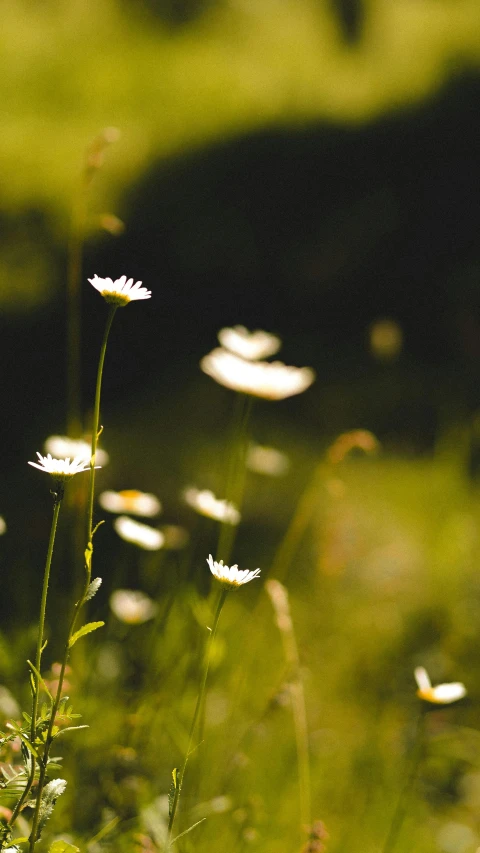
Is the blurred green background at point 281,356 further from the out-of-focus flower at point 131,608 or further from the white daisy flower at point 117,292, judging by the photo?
the white daisy flower at point 117,292

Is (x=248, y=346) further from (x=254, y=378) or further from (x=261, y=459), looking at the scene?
(x=261, y=459)

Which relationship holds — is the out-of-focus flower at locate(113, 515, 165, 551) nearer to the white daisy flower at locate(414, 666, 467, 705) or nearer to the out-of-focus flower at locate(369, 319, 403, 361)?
the white daisy flower at locate(414, 666, 467, 705)

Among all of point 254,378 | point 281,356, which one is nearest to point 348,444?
point 254,378

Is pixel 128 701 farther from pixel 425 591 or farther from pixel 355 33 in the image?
pixel 355 33

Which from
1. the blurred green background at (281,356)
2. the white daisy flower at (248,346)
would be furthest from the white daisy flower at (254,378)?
the blurred green background at (281,356)

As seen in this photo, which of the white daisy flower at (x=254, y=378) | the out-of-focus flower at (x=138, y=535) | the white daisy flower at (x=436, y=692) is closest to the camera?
the white daisy flower at (x=436, y=692)

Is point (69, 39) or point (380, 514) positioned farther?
point (69, 39)

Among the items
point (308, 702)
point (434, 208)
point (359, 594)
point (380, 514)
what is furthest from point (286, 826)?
point (434, 208)
